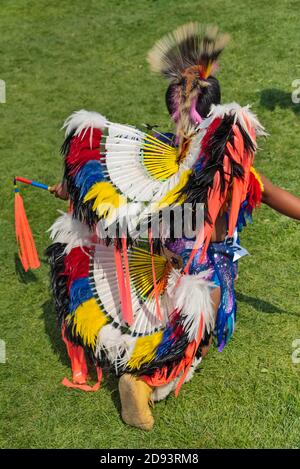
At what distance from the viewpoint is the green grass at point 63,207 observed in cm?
278

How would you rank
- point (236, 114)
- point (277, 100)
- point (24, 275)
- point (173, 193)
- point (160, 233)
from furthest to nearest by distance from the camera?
point (277, 100) → point (24, 275) → point (160, 233) → point (173, 193) → point (236, 114)

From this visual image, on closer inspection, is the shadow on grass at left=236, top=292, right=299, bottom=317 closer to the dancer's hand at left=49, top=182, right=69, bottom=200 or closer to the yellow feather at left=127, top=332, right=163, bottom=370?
the yellow feather at left=127, top=332, right=163, bottom=370

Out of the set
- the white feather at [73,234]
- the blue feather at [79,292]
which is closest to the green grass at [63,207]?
the blue feather at [79,292]

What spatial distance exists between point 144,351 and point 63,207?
2.18m

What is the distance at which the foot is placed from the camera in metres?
2.63

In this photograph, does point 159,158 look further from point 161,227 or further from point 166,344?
point 166,344

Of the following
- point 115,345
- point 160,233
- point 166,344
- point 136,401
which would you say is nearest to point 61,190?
point 160,233

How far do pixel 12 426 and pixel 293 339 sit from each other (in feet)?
4.91

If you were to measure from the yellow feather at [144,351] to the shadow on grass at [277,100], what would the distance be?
3.69 meters

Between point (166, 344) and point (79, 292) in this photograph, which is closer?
point (166, 344)

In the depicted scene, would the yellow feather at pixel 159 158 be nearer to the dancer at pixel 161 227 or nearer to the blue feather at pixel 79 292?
the dancer at pixel 161 227

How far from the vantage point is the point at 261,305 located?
344 centimetres

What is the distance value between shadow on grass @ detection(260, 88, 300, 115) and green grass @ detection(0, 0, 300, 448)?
0.02m

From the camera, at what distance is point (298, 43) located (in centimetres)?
714
